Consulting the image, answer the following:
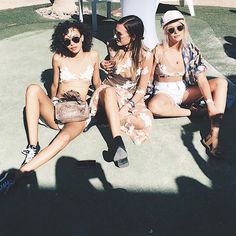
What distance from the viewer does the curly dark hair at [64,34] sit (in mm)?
4578

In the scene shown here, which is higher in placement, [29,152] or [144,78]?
[144,78]

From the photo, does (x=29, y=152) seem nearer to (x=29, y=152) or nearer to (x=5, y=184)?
(x=29, y=152)

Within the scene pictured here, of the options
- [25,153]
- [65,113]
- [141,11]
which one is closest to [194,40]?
[141,11]

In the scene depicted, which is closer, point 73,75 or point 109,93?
point 109,93

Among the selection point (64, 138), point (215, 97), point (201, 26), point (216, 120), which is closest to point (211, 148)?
point (216, 120)

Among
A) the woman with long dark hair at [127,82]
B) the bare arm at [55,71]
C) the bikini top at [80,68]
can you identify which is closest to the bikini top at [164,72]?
the woman with long dark hair at [127,82]

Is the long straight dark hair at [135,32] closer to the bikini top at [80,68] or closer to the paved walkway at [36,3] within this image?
the bikini top at [80,68]

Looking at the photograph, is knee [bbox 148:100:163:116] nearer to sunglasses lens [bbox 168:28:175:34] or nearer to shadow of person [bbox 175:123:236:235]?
shadow of person [bbox 175:123:236:235]

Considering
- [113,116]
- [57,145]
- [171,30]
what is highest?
[171,30]

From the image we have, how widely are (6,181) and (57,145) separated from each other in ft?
2.32

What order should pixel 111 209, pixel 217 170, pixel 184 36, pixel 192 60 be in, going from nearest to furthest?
pixel 111 209
pixel 217 170
pixel 184 36
pixel 192 60

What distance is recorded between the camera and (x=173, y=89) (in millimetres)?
4938

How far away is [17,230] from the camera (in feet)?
11.0

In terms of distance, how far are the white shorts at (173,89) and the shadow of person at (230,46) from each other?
9.30ft
